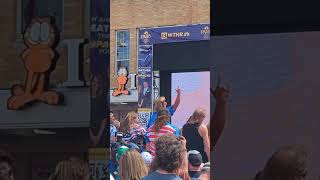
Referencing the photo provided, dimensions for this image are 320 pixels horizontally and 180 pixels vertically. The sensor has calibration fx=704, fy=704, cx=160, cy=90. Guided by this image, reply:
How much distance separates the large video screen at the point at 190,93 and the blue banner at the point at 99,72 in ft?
26.6

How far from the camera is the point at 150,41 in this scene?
33.9 meters

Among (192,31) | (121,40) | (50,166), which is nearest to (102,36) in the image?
(50,166)

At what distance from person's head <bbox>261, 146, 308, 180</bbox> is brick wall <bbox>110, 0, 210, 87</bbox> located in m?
26.6

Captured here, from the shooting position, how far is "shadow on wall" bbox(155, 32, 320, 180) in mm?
6707

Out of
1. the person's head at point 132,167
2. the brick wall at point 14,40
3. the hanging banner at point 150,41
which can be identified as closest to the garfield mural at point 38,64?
the brick wall at point 14,40

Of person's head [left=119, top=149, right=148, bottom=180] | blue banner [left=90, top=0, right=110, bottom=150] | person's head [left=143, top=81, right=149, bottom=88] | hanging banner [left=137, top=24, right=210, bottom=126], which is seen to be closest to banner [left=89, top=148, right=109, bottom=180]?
blue banner [left=90, top=0, right=110, bottom=150]

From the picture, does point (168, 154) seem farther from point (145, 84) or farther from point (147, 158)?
point (145, 84)

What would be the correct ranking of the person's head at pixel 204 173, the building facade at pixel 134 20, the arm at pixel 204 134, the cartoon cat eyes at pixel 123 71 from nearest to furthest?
the person's head at pixel 204 173
the arm at pixel 204 134
the building facade at pixel 134 20
the cartoon cat eyes at pixel 123 71

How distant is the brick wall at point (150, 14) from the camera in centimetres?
3459

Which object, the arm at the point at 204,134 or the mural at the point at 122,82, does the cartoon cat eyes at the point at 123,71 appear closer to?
the mural at the point at 122,82

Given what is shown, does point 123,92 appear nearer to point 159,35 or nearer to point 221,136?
point 159,35

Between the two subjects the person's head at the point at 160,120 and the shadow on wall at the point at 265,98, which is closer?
the shadow on wall at the point at 265,98

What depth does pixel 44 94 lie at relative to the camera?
9398 millimetres

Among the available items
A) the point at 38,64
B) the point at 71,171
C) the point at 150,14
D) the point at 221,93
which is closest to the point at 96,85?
the point at 221,93
